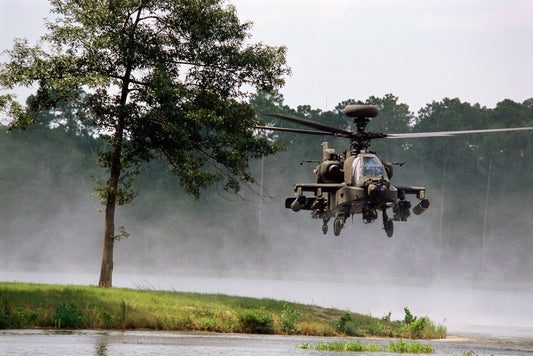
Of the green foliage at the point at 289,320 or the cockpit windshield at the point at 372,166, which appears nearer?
the cockpit windshield at the point at 372,166

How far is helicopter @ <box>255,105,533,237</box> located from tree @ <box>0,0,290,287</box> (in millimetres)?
6765

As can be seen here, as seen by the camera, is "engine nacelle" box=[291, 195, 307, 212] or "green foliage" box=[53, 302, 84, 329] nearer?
"green foliage" box=[53, 302, 84, 329]

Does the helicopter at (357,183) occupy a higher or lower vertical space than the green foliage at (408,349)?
higher

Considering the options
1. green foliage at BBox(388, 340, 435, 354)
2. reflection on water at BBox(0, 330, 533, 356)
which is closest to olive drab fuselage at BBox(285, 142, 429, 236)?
green foliage at BBox(388, 340, 435, 354)

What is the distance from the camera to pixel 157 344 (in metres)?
19.6

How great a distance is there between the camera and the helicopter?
22906 mm

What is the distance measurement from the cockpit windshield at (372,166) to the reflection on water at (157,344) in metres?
5.98

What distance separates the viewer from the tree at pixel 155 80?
3081 cm

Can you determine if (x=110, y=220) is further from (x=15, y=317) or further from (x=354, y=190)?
(x=354, y=190)

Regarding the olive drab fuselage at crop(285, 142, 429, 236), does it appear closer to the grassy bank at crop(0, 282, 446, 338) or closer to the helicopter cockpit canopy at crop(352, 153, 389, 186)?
the helicopter cockpit canopy at crop(352, 153, 389, 186)

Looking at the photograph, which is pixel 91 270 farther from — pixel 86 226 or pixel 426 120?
pixel 426 120

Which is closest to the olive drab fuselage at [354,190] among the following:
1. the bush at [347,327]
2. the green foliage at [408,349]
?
the bush at [347,327]

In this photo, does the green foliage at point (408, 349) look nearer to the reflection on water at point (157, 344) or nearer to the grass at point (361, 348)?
the grass at point (361, 348)

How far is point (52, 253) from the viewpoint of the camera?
102875 mm
